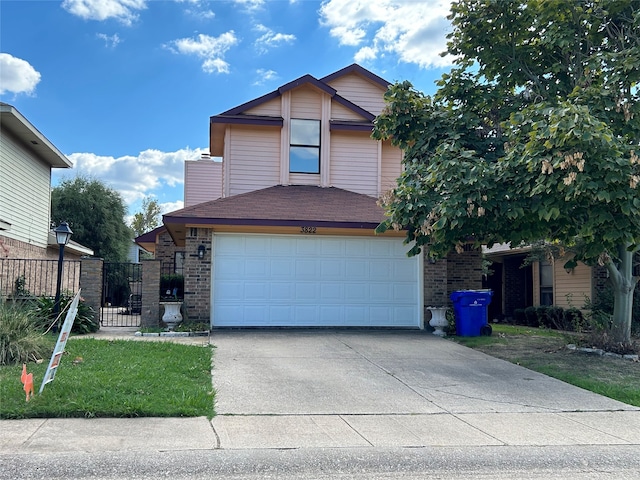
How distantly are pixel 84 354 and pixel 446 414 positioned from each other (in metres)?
5.85

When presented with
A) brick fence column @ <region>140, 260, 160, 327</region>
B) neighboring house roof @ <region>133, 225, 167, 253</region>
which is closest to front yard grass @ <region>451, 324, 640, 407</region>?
brick fence column @ <region>140, 260, 160, 327</region>

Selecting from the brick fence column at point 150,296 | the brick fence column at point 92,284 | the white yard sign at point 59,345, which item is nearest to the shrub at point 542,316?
the brick fence column at point 150,296

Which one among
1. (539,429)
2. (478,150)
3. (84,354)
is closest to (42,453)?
(84,354)

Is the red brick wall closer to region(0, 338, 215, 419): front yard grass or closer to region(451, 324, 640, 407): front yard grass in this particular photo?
region(0, 338, 215, 419): front yard grass

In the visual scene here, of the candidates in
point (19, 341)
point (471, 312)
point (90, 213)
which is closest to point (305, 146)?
point (471, 312)

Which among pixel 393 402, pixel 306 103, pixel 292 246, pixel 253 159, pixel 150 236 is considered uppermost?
pixel 306 103

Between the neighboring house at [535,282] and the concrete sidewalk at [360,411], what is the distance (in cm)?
811

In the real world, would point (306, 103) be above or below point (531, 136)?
above

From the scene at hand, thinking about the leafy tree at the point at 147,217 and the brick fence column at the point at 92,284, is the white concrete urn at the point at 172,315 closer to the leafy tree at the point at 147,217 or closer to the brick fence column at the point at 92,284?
the brick fence column at the point at 92,284

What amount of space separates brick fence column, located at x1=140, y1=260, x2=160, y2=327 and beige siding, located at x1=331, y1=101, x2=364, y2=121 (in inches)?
280

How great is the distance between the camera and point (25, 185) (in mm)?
17719

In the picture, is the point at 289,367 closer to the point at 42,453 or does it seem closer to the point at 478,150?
the point at 42,453

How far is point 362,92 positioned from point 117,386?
14.3 meters

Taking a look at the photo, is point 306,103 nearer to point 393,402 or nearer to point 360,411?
point 393,402
